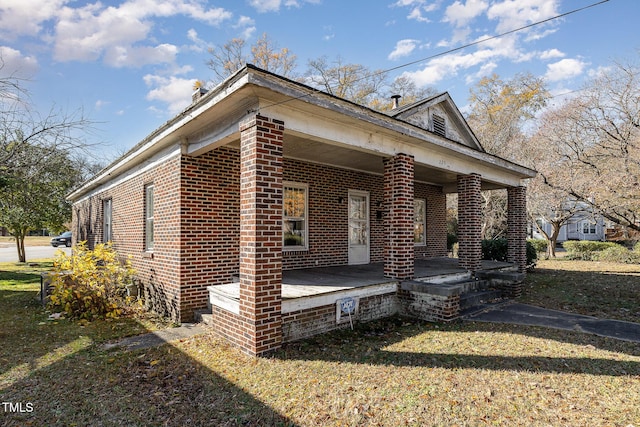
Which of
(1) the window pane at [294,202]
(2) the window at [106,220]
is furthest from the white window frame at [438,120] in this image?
(2) the window at [106,220]

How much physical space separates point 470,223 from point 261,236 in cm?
621

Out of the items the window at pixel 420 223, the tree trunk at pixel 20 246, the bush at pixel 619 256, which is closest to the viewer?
the window at pixel 420 223

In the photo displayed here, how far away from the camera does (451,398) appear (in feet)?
11.5

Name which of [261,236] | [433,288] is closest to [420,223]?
[433,288]

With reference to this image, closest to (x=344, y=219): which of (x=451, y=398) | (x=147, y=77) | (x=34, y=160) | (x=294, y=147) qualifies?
(x=294, y=147)

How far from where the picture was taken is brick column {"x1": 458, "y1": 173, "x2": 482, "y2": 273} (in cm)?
873

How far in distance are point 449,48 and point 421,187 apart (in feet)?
24.6

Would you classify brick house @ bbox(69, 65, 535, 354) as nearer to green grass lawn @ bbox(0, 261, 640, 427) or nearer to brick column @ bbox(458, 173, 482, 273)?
brick column @ bbox(458, 173, 482, 273)

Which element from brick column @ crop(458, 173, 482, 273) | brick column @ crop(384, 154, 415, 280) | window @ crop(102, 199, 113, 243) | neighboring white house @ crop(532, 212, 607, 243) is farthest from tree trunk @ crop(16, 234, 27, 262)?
neighboring white house @ crop(532, 212, 607, 243)

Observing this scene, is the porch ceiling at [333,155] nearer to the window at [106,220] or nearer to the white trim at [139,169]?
the white trim at [139,169]

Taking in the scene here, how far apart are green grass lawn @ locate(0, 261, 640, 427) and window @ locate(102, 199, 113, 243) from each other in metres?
4.89

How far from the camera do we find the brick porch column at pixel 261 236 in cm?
455

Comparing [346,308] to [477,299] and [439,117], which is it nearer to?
[477,299]

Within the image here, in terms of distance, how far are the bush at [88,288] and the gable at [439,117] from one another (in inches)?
317
